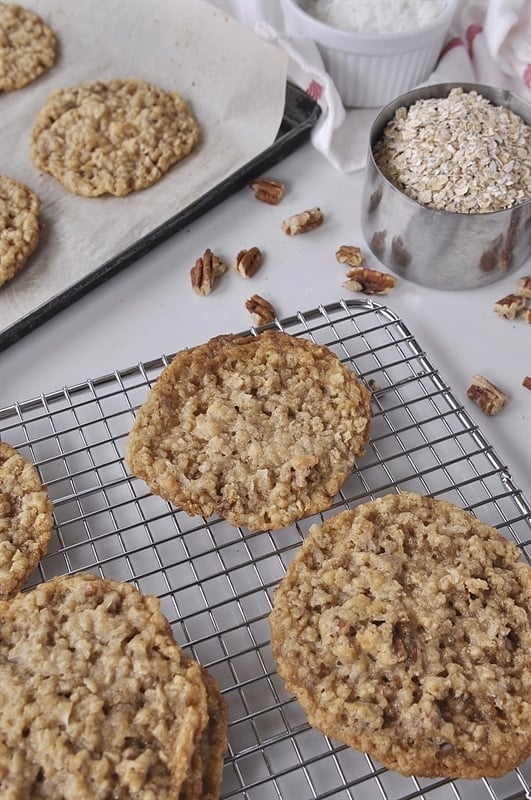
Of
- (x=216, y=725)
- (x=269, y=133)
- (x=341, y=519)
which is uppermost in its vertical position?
(x=269, y=133)

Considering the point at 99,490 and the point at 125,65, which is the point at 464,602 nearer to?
the point at 99,490

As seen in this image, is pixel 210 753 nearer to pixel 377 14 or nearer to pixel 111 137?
pixel 111 137

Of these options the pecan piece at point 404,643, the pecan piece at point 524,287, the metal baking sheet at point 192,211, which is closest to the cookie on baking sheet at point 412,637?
the pecan piece at point 404,643

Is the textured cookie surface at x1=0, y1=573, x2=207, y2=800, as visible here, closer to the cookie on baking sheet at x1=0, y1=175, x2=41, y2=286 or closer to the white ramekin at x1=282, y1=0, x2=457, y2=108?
the cookie on baking sheet at x1=0, y1=175, x2=41, y2=286

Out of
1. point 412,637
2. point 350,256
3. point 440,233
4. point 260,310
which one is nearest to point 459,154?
point 440,233

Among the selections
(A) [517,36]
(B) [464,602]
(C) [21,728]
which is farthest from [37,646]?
(A) [517,36]

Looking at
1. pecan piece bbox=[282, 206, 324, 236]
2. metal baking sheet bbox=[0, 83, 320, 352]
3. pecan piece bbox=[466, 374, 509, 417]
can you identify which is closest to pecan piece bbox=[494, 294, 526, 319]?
pecan piece bbox=[466, 374, 509, 417]
